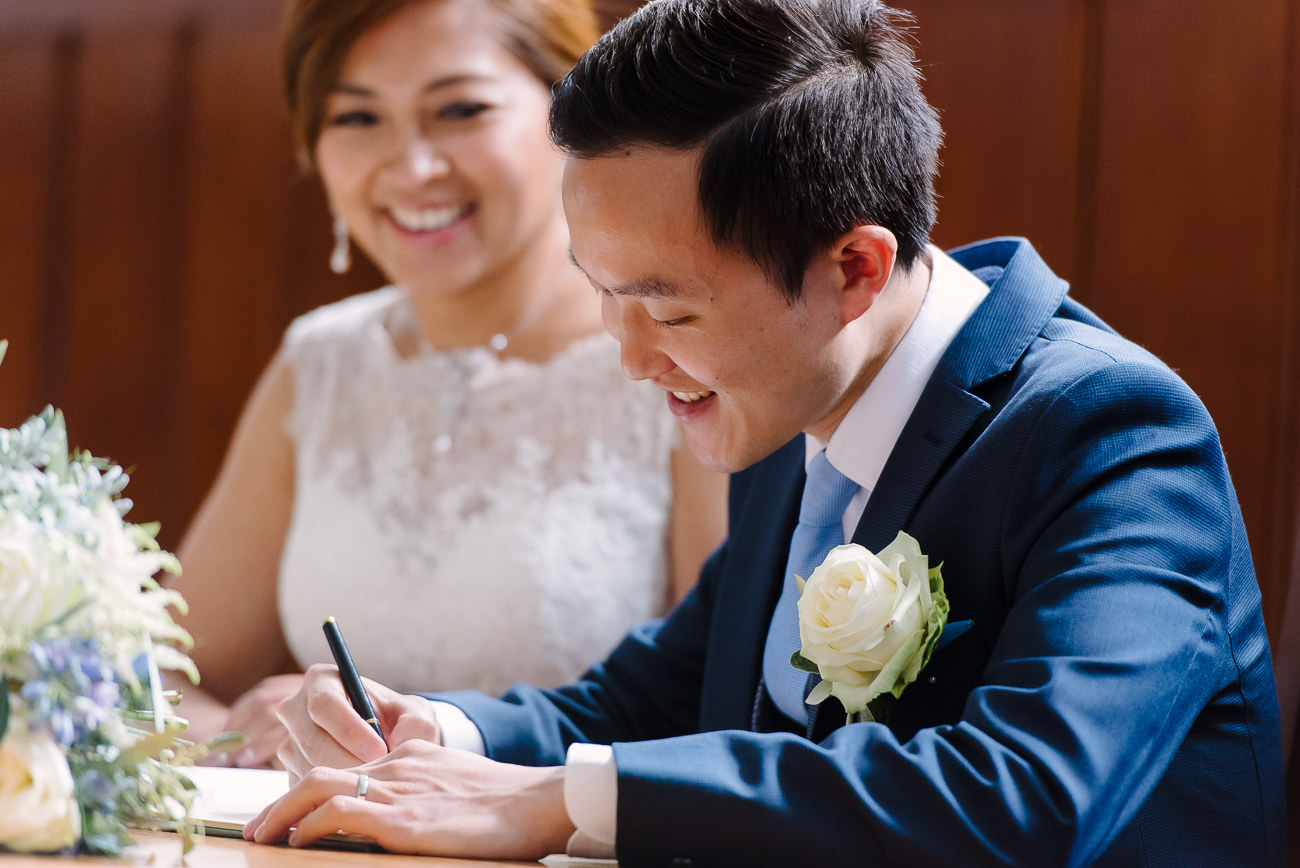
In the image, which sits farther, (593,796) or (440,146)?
(440,146)

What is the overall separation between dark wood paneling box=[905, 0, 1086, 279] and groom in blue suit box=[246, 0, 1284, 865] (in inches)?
30.3

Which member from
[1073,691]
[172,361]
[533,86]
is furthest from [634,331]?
[172,361]

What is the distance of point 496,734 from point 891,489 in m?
0.51

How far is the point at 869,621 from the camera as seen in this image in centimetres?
110

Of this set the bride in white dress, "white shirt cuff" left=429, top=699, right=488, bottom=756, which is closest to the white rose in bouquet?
"white shirt cuff" left=429, top=699, right=488, bottom=756

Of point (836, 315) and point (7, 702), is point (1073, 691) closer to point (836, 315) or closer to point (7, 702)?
point (836, 315)

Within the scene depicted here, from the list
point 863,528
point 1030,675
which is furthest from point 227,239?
point 1030,675

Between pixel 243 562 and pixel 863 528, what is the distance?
58.7 inches

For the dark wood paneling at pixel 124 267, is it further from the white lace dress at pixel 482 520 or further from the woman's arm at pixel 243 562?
the white lace dress at pixel 482 520

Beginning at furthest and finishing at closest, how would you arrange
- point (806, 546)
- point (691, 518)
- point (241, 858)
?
point (691, 518)
point (806, 546)
point (241, 858)

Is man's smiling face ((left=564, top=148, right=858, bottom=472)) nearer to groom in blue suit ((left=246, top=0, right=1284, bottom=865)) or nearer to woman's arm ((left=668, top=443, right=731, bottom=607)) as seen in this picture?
groom in blue suit ((left=246, top=0, right=1284, bottom=865))

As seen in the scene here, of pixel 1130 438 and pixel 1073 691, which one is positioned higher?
pixel 1130 438

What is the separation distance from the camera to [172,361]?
3.13 meters

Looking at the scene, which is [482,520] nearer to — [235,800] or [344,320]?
[344,320]
